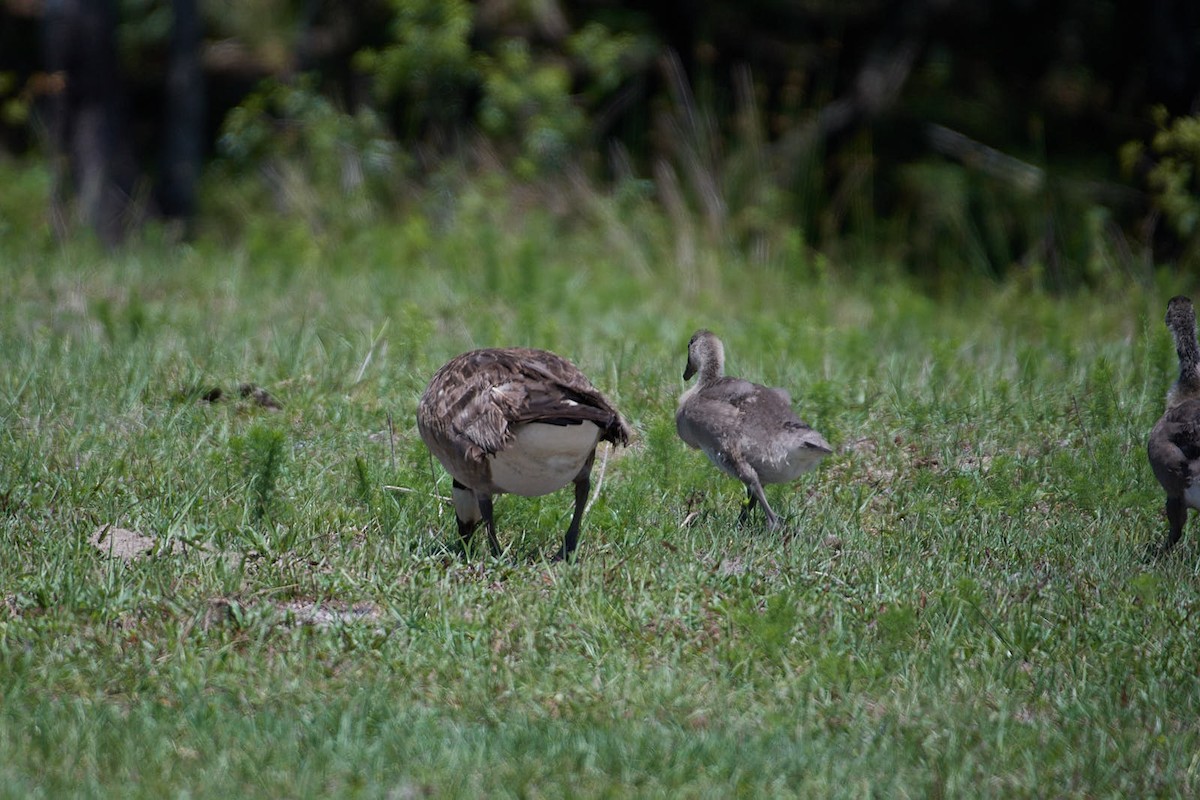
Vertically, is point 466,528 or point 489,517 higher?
point 489,517

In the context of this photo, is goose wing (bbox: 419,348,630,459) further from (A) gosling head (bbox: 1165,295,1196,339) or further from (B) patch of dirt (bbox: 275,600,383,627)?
(A) gosling head (bbox: 1165,295,1196,339)

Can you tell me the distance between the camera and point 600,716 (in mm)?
4598

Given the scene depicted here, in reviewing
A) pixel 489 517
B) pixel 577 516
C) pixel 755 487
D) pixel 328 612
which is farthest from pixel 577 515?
pixel 328 612

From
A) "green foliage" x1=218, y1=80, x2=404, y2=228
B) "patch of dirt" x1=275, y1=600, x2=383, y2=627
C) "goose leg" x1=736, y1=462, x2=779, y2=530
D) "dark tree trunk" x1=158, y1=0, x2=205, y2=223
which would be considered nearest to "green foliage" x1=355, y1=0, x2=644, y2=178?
"green foliage" x1=218, y1=80, x2=404, y2=228

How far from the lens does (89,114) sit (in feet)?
46.0

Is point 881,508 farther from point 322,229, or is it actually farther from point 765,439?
point 322,229

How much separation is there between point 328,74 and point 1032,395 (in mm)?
12303

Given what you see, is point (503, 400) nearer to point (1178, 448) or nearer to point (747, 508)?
point (747, 508)

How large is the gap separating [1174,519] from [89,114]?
37.9 ft

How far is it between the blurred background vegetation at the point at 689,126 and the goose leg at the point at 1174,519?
5729mm

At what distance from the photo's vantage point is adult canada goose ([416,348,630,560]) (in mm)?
5430

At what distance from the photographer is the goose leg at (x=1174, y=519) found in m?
5.96

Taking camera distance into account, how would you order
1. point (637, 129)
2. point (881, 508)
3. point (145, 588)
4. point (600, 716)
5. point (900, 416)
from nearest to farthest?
point (600, 716) < point (145, 588) < point (881, 508) < point (900, 416) < point (637, 129)

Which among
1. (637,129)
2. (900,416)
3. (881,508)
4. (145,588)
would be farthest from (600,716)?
(637,129)
